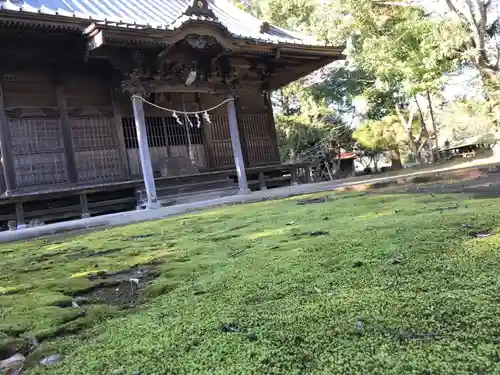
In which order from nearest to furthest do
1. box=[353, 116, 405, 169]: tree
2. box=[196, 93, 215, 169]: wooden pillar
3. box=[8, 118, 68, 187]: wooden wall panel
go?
box=[8, 118, 68, 187]: wooden wall panel → box=[196, 93, 215, 169]: wooden pillar → box=[353, 116, 405, 169]: tree

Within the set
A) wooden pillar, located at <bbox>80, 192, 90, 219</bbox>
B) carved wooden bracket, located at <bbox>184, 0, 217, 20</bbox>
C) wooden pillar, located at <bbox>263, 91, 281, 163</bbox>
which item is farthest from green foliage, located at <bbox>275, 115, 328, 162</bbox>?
wooden pillar, located at <bbox>80, 192, 90, 219</bbox>

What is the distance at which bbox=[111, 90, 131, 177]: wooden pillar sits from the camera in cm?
1184

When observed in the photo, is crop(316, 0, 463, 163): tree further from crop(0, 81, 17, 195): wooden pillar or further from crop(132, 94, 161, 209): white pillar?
crop(0, 81, 17, 195): wooden pillar

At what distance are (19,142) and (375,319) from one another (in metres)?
10.7

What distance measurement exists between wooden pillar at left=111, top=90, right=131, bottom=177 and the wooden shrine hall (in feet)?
0.10

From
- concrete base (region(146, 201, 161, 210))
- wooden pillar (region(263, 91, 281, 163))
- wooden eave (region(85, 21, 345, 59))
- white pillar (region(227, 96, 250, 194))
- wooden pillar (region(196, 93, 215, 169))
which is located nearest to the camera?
wooden eave (region(85, 21, 345, 59))

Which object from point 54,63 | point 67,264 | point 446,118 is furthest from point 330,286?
point 446,118

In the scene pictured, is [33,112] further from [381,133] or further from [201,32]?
[381,133]

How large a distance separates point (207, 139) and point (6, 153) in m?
5.51

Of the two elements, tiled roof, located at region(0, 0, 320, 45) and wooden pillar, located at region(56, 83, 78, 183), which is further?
wooden pillar, located at region(56, 83, 78, 183)

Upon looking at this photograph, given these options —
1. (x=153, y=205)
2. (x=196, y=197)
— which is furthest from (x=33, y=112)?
(x=196, y=197)

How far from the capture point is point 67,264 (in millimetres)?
3750

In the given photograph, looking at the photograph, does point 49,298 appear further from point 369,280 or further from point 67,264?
point 369,280

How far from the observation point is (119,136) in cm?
1189
